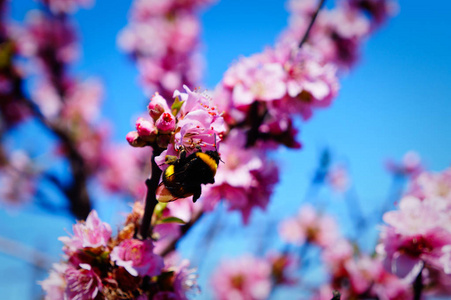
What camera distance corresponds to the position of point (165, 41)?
434 cm

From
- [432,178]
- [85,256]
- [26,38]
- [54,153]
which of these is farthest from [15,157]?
[432,178]

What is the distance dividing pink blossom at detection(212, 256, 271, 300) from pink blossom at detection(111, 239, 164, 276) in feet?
10.3

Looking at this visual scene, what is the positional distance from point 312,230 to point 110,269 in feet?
11.1

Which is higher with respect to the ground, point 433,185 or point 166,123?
point 433,185

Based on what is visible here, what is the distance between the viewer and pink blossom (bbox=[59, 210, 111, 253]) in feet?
3.41

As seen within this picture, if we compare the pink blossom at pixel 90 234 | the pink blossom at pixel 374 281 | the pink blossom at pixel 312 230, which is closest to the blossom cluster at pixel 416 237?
the pink blossom at pixel 374 281

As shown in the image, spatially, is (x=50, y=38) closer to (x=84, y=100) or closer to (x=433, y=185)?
(x=84, y=100)

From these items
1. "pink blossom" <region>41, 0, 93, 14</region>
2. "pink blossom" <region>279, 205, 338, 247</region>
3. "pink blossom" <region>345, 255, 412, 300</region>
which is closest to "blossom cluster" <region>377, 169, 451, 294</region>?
"pink blossom" <region>345, 255, 412, 300</region>

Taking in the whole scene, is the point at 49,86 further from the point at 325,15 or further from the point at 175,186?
the point at 175,186

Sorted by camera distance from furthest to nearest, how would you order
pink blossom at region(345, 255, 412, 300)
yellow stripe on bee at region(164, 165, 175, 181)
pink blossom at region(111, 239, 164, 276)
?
pink blossom at region(345, 255, 412, 300), pink blossom at region(111, 239, 164, 276), yellow stripe on bee at region(164, 165, 175, 181)

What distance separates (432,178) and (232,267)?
318cm

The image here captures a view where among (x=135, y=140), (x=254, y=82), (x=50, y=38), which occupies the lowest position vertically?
(x=135, y=140)

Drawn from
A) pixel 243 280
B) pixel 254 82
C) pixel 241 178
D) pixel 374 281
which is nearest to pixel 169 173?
pixel 241 178

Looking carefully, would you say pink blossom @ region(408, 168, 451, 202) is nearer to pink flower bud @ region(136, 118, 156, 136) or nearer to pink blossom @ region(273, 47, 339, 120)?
pink blossom @ region(273, 47, 339, 120)
